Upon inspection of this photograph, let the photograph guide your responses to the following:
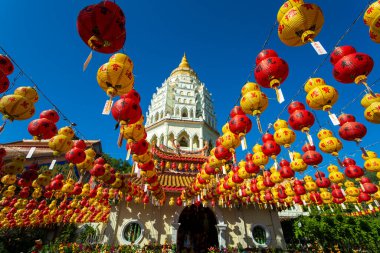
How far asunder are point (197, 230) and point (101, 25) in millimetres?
17269

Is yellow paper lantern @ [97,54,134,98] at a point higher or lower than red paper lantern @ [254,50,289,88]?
lower

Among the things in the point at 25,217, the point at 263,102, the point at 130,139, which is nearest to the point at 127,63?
the point at 130,139

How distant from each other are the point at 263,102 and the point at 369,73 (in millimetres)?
1812

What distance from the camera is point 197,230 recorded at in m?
16.0

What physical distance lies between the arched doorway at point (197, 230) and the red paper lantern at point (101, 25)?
1481cm

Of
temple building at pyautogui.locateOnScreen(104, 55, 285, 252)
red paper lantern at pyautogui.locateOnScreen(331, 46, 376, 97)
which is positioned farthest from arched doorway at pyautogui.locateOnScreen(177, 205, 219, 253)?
red paper lantern at pyautogui.locateOnScreen(331, 46, 376, 97)

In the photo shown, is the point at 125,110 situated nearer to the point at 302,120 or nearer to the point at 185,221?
the point at 302,120

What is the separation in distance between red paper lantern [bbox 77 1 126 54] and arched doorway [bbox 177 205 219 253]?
14.8 m

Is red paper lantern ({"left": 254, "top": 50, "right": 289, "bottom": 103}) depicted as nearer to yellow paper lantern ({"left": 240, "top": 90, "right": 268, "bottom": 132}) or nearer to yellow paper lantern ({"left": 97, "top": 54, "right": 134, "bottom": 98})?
yellow paper lantern ({"left": 240, "top": 90, "right": 268, "bottom": 132})

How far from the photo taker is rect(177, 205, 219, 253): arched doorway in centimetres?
1533

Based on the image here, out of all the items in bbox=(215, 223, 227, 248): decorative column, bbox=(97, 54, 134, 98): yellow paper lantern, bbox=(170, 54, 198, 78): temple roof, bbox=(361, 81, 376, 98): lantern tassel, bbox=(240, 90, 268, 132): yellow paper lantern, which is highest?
bbox=(170, 54, 198, 78): temple roof

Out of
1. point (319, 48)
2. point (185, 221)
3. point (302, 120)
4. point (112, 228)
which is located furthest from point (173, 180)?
point (319, 48)

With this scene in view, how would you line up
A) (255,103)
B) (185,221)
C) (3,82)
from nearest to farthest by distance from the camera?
(3,82) < (255,103) < (185,221)

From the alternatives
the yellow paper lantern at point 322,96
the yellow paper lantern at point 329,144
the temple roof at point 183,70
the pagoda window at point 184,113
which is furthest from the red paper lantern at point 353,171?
the temple roof at point 183,70
